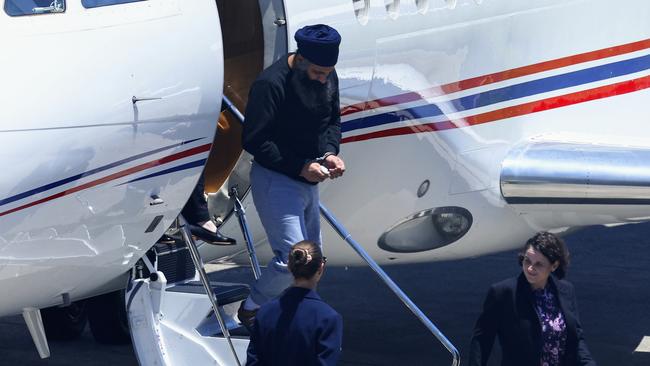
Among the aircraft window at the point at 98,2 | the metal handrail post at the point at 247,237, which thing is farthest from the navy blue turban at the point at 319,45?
the metal handrail post at the point at 247,237

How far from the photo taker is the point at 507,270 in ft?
45.9

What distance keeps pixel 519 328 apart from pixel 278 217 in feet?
4.57

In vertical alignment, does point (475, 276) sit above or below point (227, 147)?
below

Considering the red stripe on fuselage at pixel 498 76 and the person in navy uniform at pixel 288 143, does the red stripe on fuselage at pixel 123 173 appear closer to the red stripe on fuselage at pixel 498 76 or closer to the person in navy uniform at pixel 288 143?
the person in navy uniform at pixel 288 143

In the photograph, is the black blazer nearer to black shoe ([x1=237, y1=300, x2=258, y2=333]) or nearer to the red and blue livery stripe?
black shoe ([x1=237, y1=300, x2=258, y2=333])

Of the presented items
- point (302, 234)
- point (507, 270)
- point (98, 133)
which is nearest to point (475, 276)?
point (507, 270)

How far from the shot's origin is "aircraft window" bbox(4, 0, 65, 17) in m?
6.31

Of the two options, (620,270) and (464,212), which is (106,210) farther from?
(620,270)

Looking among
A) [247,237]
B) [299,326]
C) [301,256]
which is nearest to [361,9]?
[247,237]

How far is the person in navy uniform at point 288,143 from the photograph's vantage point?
7.00 m

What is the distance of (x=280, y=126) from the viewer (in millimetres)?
7137

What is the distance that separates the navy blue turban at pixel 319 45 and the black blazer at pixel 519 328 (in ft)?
4.77

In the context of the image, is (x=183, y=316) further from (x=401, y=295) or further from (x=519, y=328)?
(x=519, y=328)

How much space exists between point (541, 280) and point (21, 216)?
8.26ft
